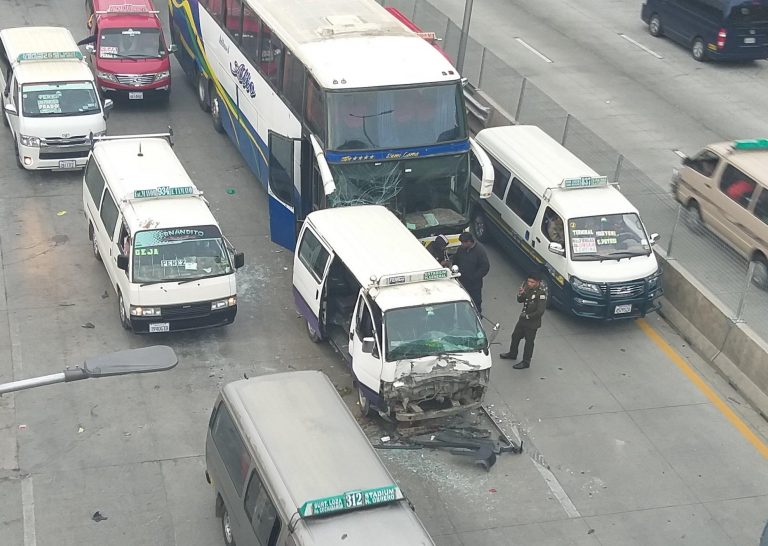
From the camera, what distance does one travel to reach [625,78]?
2984cm

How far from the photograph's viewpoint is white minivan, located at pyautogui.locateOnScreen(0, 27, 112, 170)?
22844 mm

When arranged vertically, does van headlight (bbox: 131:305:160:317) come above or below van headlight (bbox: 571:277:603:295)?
below

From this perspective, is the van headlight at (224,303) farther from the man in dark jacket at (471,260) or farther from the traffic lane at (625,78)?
the traffic lane at (625,78)

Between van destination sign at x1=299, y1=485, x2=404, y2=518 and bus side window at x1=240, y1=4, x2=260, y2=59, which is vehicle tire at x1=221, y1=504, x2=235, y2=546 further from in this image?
bus side window at x1=240, y1=4, x2=260, y2=59

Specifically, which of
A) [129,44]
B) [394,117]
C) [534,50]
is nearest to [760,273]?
[394,117]

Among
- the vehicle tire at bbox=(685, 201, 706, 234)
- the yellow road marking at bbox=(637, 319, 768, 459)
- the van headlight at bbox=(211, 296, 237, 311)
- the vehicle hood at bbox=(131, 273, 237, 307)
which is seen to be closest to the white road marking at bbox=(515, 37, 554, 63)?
the vehicle tire at bbox=(685, 201, 706, 234)

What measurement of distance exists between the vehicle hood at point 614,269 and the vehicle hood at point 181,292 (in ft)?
18.7

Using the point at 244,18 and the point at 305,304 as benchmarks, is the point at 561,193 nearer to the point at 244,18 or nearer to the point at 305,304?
the point at 305,304

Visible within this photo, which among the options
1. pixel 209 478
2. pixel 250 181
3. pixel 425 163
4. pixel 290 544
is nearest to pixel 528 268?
pixel 425 163

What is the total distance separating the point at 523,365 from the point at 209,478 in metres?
5.97

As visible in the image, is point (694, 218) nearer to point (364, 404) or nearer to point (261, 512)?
point (364, 404)

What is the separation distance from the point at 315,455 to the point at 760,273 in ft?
33.6

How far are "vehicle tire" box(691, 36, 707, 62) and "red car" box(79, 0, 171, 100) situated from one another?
566 inches

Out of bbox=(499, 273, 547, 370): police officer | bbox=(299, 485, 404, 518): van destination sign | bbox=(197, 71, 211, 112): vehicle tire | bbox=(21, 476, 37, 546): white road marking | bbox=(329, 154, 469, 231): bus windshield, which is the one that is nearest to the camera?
bbox=(299, 485, 404, 518): van destination sign
